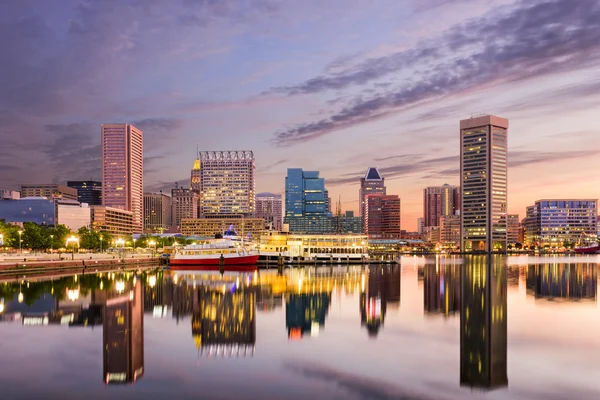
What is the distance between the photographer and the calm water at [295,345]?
26.3 meters

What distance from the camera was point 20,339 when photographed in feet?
120

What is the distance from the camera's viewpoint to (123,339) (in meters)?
37.1

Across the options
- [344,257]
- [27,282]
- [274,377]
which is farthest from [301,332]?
[344,257]

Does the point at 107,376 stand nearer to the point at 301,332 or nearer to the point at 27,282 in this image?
the point at 301,332

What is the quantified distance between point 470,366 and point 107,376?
63.8 feet

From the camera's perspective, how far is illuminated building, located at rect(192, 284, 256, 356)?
35375mm

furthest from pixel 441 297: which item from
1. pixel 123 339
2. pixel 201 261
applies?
pixel 201 261

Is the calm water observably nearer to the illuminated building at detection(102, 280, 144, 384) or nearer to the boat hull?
the illuminated building at detection(102, 280, 144, 384)

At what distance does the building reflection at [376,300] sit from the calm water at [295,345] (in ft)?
1.09

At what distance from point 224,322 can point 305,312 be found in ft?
31.1

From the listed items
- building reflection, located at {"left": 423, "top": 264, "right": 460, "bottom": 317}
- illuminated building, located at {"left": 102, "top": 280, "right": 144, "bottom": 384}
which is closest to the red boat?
building reflection, located at {"left": 423, "top": 264, "right": 460, "bottom": 317}

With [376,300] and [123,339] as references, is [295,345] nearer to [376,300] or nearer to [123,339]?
[123,339]

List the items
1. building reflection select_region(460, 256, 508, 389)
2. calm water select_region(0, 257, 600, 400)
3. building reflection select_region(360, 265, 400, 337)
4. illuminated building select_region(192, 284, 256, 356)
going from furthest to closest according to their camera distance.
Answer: building reflection select_region(360, 265, 400, 337)
illuminated building select_region(192, 284, 256, 356)
building reflection select_region(460, 256, 508, 389)
calm water select_region(0, 257, 600, 400)

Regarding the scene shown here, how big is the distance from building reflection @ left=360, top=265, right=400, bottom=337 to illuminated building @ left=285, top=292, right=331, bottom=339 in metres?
3.73
